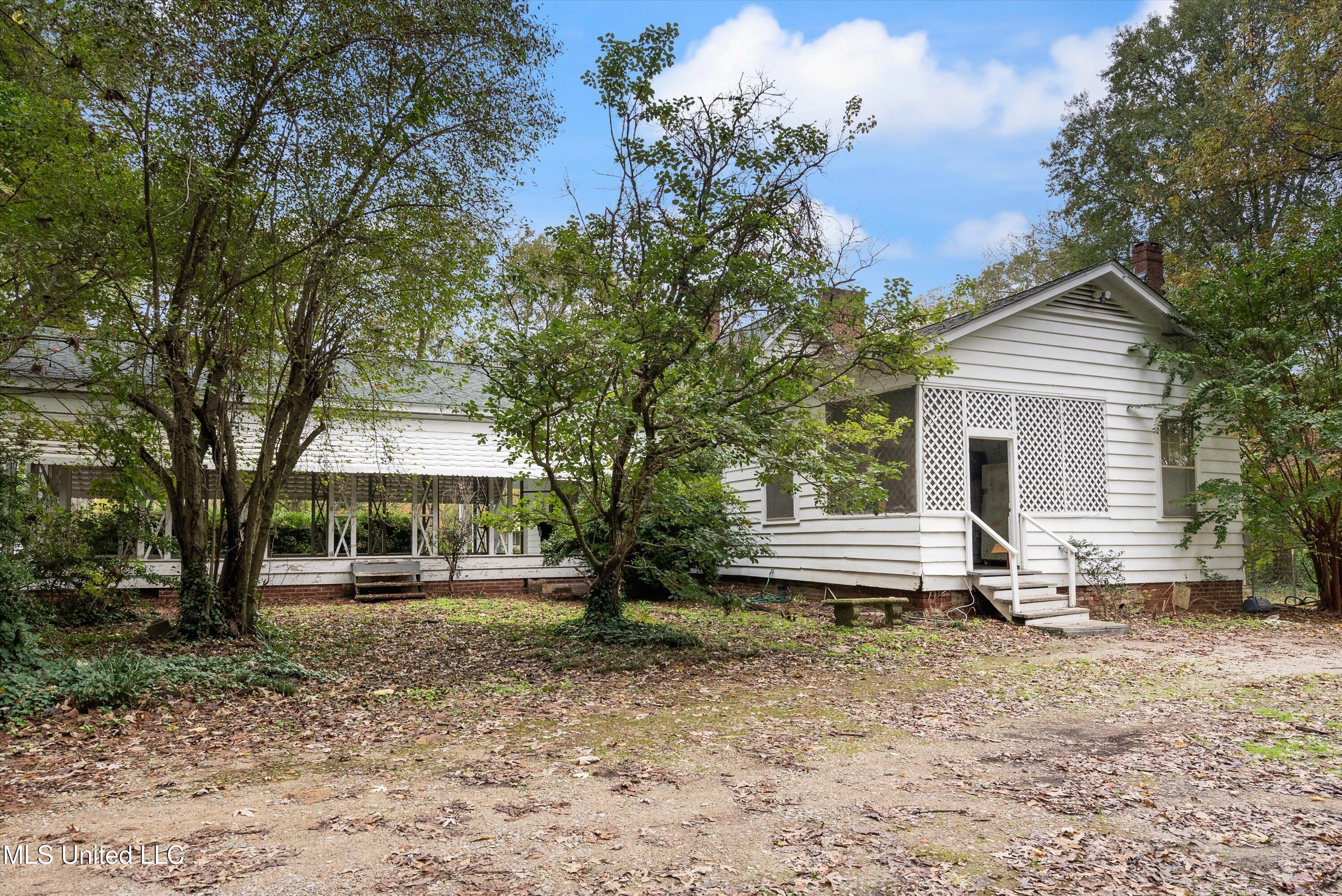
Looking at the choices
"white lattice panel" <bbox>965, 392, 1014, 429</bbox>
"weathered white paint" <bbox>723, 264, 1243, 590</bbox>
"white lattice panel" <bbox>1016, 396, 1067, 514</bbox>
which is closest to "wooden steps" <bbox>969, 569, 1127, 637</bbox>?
"weathered white paint" <bbox>723, 264, 1243, 590</bbox>

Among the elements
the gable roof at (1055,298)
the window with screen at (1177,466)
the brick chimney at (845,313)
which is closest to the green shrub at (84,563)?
the brick chimney at (845,313)

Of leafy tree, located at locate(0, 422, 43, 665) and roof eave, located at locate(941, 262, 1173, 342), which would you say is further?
roof eave, located at locate(941, 262, 1173, 342)

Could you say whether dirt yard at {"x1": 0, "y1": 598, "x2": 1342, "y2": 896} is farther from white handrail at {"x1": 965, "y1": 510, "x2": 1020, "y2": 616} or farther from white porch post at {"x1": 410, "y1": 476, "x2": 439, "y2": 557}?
white porch post at {"x1": 410, "y1": 476, "x2": 439, "y2": 557}

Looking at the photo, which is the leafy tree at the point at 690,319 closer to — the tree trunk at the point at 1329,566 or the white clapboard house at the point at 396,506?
the white clapboard house at the point at 396,506

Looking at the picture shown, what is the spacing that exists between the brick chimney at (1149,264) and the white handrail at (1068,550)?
5.12 metres

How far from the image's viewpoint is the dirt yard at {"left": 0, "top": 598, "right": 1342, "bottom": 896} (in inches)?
134

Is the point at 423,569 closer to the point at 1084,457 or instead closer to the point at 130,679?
the point at 130,679

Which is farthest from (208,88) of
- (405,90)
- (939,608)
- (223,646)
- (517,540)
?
(517,540)

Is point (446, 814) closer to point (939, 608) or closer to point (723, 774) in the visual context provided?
point (723, 774)

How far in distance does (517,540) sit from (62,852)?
14567mm

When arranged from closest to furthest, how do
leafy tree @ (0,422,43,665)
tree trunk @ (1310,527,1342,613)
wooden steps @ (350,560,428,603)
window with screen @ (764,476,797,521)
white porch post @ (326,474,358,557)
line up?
leafy tree @ (0,422,43,665) < tree trunk @ (1310,527,1342,613) < window with screen @ (764,476,797,521) < wooden steps @ (350,560,428,603) < white porch post @ (326,474,358,557)

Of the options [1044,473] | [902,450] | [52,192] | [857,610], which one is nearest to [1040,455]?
[1044,473]

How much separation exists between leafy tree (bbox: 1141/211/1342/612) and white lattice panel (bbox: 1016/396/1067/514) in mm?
2101

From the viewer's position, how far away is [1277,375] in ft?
40.5
